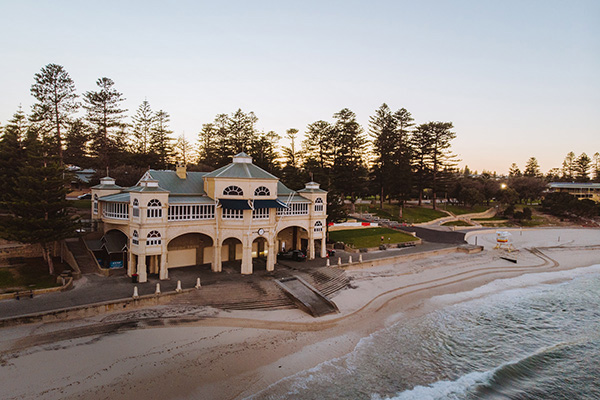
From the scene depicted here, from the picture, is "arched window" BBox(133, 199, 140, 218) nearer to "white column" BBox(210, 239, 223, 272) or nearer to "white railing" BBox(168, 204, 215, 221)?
"white railing" BBox(168, 204, 215, 221)

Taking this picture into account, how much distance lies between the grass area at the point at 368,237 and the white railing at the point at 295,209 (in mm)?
7908

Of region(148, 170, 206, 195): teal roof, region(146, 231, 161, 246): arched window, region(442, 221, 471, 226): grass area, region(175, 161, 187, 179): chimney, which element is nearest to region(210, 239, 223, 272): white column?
region(146, 231, 161, 246): arched window

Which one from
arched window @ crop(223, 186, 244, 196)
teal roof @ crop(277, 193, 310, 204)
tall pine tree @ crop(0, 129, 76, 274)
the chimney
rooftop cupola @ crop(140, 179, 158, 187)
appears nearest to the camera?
tall pine tree @ crop(0, 129, 76, 274)

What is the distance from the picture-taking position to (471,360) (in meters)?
15.8

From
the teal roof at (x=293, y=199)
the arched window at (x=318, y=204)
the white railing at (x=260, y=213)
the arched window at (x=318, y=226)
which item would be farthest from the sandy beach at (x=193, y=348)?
the teal roof at (x=293, y=199)

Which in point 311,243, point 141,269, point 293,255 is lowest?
point 293,255

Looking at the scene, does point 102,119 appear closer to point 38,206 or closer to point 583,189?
point 38,206

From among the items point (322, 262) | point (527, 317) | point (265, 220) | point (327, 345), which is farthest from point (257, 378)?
point (527, 317)

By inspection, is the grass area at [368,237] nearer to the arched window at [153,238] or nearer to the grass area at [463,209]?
the arched window at [153,238]

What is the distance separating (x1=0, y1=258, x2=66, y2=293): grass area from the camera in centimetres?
1883

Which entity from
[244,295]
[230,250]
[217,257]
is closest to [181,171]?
[230,250]

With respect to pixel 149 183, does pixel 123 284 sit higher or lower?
lower

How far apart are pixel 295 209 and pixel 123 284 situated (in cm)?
1452

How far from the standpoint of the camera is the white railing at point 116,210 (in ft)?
76.7
